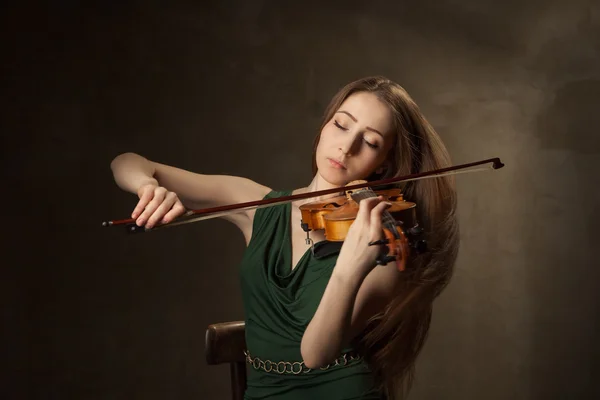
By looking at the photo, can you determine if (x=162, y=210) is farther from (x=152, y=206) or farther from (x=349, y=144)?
(x=349, y=144)

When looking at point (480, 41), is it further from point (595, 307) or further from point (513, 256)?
→ point (595, 307)

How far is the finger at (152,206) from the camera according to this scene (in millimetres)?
1505

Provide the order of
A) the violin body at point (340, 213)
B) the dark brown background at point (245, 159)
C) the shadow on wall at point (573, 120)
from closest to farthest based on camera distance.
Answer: the violin body at point (340, 213) < the dark brown background at point (245, 159) < the shadow on wall at point (573, 120)

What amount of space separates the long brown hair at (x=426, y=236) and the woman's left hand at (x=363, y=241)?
28 centimetres

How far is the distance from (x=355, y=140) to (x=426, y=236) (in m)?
0.27

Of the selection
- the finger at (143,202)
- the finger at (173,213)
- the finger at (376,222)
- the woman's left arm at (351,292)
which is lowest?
the woman's left arm at (351,292)

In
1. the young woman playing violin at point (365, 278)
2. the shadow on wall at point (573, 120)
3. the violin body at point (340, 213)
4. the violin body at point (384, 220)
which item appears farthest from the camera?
the shadow on wall at point (573, 120)

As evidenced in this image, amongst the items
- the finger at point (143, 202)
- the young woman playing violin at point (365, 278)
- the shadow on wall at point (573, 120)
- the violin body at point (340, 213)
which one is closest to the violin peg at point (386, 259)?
the violin body at point (340, 213)

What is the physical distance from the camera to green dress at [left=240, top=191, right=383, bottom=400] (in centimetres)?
175

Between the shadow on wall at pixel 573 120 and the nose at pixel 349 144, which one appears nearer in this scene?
the nose at pixel 349 144

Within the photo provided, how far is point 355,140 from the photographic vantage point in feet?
5.82

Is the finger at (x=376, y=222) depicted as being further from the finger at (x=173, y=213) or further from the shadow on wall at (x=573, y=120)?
the shadow on wall at (x=573, y=120)

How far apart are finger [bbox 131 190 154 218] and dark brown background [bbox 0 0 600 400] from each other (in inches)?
40.3

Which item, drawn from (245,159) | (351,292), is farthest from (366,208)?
(245,159)
